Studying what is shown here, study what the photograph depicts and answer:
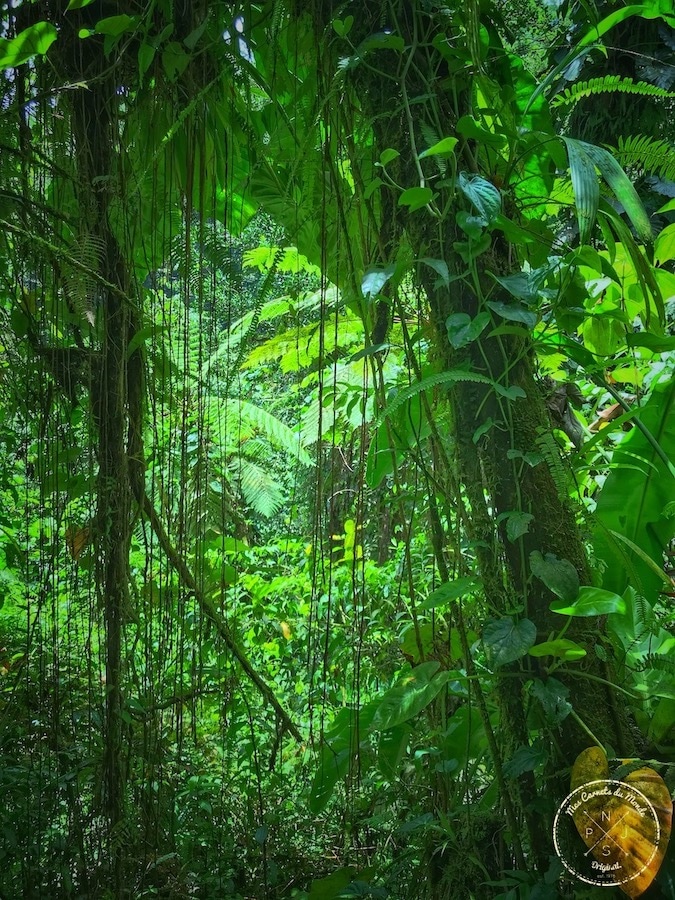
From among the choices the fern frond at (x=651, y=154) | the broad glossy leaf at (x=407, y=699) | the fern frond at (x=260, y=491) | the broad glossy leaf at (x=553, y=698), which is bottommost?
the broad glossy leaf at (x=553, y=698)

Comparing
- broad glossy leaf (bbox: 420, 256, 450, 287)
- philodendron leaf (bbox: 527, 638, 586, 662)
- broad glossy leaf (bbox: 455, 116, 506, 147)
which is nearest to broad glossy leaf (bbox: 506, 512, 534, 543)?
philodendron leaf (bbox: 527, 638, 586, 662)

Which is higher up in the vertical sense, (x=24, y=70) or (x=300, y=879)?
(x=24, y=70)

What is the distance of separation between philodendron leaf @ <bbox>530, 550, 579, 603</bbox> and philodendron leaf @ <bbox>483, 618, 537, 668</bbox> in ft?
0.16

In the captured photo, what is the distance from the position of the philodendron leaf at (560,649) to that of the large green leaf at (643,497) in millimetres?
161

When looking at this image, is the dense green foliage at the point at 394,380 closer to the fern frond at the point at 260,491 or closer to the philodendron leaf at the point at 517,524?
the philodendron leaf at the point at 517,524

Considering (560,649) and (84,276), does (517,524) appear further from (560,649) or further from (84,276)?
(84,276)

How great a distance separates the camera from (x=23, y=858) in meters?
1.30

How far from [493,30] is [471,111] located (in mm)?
114

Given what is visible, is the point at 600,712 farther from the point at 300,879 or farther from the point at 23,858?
the point at 23,858

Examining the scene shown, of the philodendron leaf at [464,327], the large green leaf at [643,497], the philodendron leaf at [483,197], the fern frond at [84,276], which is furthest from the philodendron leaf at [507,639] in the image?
the fern frond at [84,276]

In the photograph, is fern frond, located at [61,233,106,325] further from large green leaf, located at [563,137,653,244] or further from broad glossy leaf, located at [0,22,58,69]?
large green leaf, located at [563,137,653,244]

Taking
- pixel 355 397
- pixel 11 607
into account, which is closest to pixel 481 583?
pixel 355 397

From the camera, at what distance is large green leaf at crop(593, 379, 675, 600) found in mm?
917

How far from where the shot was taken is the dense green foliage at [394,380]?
0.84 m
